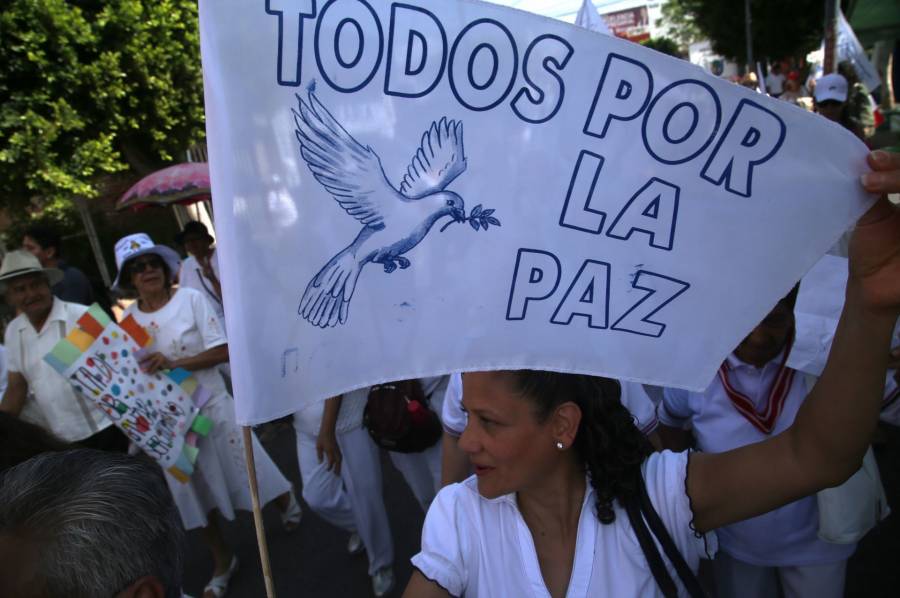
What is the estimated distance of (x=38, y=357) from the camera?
356 centimetres

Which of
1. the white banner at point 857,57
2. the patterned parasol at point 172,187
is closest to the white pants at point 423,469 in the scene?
the patterned parasol at point 172,187

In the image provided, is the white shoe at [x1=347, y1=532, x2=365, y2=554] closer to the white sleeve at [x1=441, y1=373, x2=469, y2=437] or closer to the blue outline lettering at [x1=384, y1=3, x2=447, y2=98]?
the white sleeve at [x1=441, y1=373, x2=469, y2=437]

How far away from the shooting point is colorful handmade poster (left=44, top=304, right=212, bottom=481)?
319 cm

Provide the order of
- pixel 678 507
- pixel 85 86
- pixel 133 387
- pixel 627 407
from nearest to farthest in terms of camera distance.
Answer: pixel 678 507 < pixel 627 407 < pixel 133 387 < pixel 85 86

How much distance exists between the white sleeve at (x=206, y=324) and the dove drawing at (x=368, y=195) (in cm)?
261

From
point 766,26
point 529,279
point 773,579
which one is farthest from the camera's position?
point 766,26

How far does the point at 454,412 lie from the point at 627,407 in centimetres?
58

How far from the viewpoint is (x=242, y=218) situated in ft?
4.11

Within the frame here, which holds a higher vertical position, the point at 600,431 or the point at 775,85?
the point at 775,85

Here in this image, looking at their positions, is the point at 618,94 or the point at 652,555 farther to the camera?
the point at 652,555

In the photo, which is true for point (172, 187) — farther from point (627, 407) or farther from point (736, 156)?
point (736, 156)

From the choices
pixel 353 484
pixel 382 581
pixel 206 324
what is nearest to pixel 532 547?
pixel 353 484

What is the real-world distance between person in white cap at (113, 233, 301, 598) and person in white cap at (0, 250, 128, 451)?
1.33ft

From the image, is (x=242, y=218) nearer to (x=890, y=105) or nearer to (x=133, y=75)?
(x=133, y=75)
